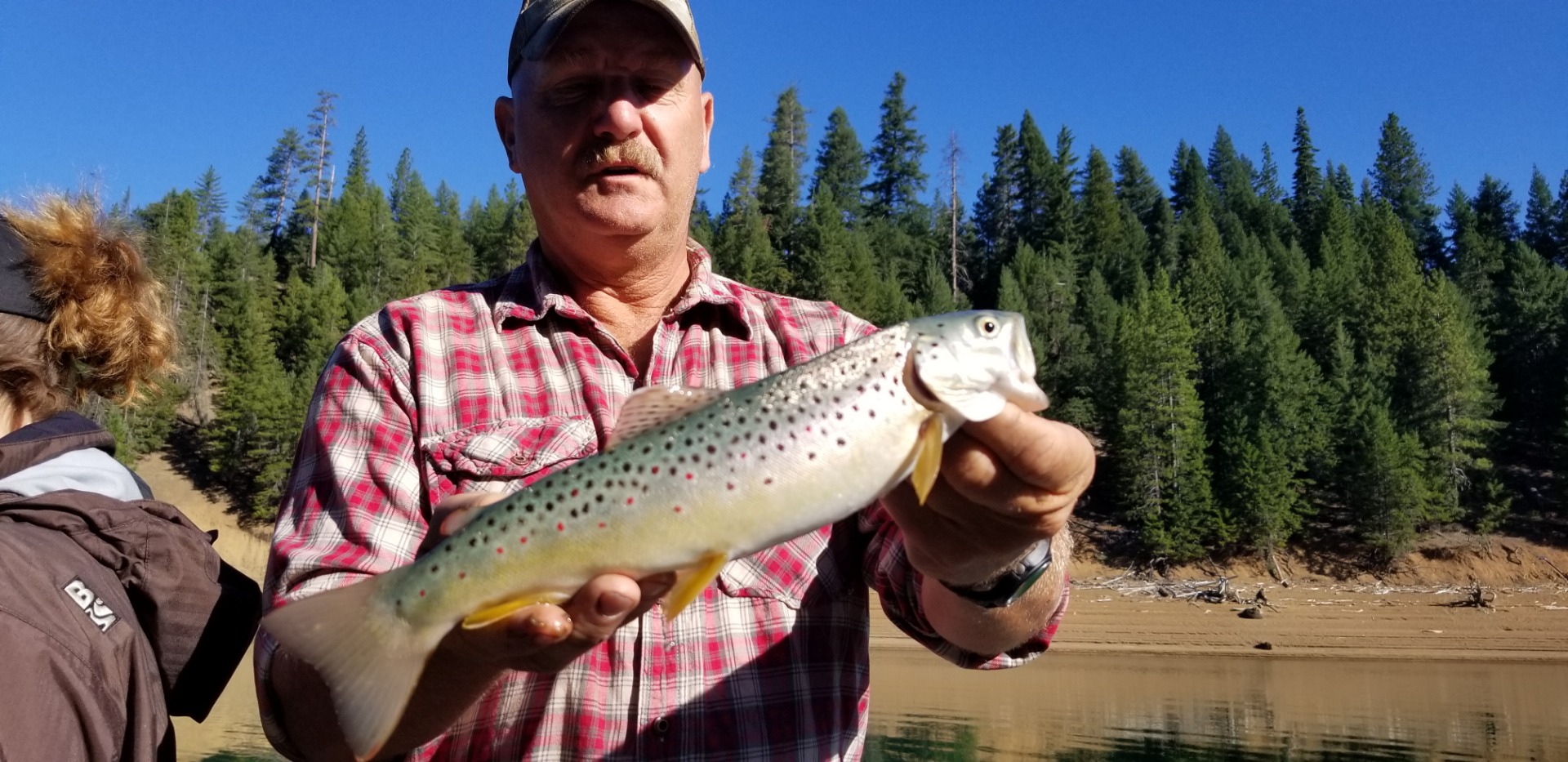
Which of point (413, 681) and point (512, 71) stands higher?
point (512, 71)

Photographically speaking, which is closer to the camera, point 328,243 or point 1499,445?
point 1499,445

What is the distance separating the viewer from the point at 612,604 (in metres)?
2.85

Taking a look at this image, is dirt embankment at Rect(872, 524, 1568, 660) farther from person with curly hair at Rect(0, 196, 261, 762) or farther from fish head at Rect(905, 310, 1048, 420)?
fish head at Rect(905, 310, 1048, 420)

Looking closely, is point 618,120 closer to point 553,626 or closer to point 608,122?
point 608,122

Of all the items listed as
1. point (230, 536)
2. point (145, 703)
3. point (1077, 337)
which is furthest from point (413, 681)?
point (1077, 337)

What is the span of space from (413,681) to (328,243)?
307 ft

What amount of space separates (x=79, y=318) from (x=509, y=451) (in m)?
1.76

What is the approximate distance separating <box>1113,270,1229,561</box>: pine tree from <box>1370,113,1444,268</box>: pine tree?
2371 inches

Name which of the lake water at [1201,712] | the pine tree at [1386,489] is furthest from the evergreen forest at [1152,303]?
the lake water at [1201,712]

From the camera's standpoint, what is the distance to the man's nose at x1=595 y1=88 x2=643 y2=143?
13.4ft

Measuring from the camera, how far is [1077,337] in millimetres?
70562

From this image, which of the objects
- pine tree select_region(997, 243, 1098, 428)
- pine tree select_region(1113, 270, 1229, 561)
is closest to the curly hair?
pine tree select_region(1113, 270, 1229, 561)

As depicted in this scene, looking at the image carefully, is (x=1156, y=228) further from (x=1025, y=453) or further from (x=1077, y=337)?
(x=1025, y=453)

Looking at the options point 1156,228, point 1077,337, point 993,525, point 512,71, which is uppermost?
point 1156,228
